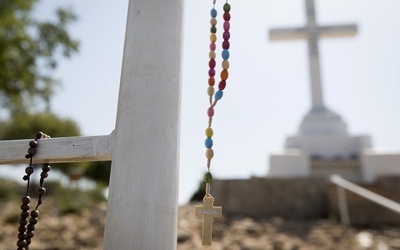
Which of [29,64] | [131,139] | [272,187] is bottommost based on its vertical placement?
[131,139]

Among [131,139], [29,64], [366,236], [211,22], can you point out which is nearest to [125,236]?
[131,139]

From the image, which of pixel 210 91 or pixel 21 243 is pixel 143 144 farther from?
pixel 21 243

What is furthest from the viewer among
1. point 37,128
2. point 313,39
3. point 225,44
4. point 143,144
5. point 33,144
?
point 37,128

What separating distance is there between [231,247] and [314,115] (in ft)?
23.8

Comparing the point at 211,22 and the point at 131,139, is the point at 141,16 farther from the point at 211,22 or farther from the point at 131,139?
the point at 131,139

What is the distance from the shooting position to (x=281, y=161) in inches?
367

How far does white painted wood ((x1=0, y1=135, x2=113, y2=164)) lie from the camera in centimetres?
117

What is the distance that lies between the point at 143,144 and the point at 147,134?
4cm

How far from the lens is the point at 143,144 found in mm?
1108

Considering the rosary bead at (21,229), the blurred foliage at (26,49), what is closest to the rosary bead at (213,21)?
the rosary bead at (21,229)

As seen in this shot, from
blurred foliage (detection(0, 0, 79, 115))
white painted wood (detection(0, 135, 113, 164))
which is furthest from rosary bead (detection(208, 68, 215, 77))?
blurred foliage (detection(0, 0, 79, 115))

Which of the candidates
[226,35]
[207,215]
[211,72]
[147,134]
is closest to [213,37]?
[226,35]

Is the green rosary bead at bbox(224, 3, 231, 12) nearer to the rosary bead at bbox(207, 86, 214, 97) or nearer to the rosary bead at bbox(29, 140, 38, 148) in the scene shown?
the rosary bead at bbox(207, 86, 214, 97)

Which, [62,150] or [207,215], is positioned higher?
[62,150]
